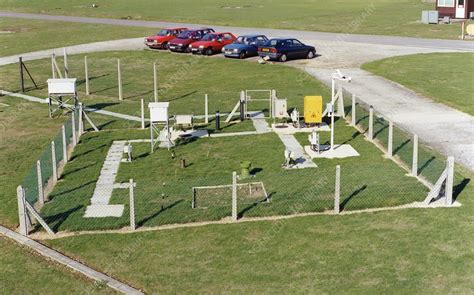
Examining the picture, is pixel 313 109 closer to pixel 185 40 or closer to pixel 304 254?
pixel 304 254

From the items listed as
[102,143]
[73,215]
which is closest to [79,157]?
[102,143]

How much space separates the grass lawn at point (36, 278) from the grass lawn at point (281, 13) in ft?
155

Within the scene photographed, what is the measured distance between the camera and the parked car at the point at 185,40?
48.2 m

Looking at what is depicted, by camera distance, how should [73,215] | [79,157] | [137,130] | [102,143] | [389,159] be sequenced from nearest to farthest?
[73,215]
[389,159]
[79,157]
[102,143]
[137,130]

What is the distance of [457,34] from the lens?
56.0 meters

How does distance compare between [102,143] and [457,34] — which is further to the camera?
[457,34]

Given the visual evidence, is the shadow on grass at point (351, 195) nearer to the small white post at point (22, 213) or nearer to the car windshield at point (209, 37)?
the small white post at point (22, 213)

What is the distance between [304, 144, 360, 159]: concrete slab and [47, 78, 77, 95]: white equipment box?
11.4 meters

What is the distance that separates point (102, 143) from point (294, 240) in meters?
11.8

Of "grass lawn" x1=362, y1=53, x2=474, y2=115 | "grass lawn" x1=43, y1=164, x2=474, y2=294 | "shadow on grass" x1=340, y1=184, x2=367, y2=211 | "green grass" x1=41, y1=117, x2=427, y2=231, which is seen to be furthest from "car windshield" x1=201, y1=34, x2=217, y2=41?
"grass lawn" x1=43, y1=164, x2=474, y2=294

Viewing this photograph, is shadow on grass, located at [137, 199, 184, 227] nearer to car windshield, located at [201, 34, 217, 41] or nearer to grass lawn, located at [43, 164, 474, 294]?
grass lawn, located at [43, 164, 474, 294]

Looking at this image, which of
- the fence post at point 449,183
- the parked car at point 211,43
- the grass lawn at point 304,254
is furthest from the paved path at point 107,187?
the parked car at point 211,43

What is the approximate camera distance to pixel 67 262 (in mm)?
14453

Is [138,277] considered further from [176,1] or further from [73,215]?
[176,1]
